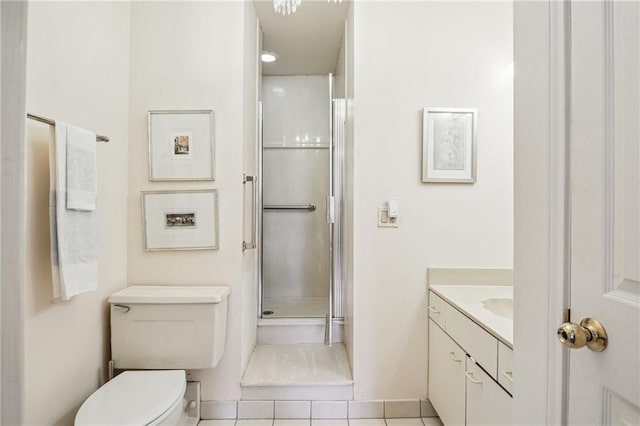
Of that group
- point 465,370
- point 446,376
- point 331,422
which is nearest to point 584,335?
point 465,370

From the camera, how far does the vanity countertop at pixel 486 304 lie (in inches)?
47.7

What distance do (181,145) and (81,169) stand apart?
23.6 inches

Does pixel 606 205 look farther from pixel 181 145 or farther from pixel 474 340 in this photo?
pixel 181 145

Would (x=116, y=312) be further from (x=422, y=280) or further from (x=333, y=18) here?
(x=333, y=18)

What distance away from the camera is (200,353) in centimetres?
170

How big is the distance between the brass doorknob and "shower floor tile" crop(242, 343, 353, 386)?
5.16ft

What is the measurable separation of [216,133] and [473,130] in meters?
1.53

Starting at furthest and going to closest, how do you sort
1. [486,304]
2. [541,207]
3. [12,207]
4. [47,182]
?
[486,304], [47,182], [541,207], [12,207]

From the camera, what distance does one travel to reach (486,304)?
1.63m

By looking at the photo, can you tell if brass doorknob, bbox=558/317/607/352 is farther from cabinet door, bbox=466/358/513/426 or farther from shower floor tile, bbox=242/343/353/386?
shower floor tile, bbox=242/343/353/386

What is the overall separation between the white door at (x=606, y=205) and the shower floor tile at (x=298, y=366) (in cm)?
155

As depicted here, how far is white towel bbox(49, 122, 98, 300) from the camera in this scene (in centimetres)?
128

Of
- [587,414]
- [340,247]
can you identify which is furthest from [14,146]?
[340,247]

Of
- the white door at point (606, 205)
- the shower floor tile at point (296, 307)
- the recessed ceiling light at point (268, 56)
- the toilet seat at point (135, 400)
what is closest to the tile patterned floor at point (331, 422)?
the toilet seat at point (135, 400)
